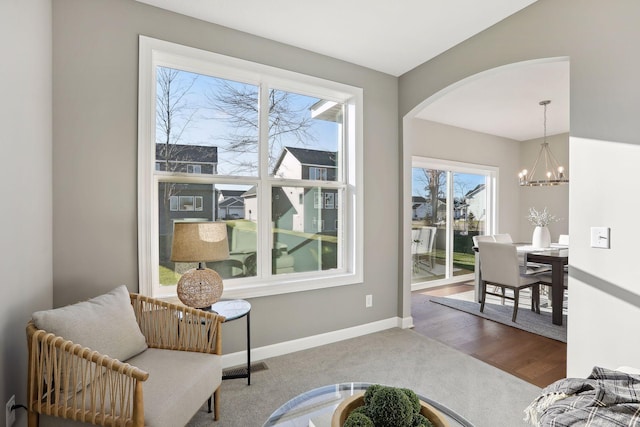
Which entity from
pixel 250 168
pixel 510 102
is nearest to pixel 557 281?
pixel 510 102

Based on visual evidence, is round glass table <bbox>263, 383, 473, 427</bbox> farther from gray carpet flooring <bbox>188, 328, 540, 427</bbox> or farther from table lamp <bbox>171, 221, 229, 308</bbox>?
table lamp <bbox>171, 221, 229, 308</bbox>

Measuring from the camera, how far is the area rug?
129 inches

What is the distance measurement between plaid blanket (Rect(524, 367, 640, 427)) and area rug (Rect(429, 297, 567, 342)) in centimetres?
232

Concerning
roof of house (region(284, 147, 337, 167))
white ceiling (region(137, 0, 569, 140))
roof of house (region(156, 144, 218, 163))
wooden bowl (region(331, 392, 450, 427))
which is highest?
white ceiling (region(137, 0, 569, 140))

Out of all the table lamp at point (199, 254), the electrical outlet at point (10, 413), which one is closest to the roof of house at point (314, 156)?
the table lamp at point (199, 254)

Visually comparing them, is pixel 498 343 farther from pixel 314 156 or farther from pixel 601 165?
pixel 314 156

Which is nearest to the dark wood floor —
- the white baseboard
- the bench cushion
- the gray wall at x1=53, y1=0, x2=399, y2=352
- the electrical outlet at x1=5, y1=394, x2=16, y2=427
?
the white baseboard

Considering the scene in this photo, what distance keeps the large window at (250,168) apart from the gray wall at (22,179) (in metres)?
0.52

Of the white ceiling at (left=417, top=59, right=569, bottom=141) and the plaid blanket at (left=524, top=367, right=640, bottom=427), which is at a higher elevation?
the white ceiling at (left=417, top=59, right=569, bottom=141)

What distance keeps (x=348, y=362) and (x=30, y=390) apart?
200 centimetres

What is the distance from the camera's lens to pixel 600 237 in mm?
1869

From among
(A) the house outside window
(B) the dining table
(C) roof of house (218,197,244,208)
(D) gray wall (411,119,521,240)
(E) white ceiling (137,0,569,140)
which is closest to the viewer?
(E) white ceiling (137,0,569,140)

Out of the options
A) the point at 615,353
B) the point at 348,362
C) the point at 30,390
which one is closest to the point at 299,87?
the point at 348,362

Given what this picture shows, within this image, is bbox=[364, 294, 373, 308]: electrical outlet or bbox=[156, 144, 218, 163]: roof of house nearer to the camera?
bbox=[156, 144, 218, 163]: roof of house
